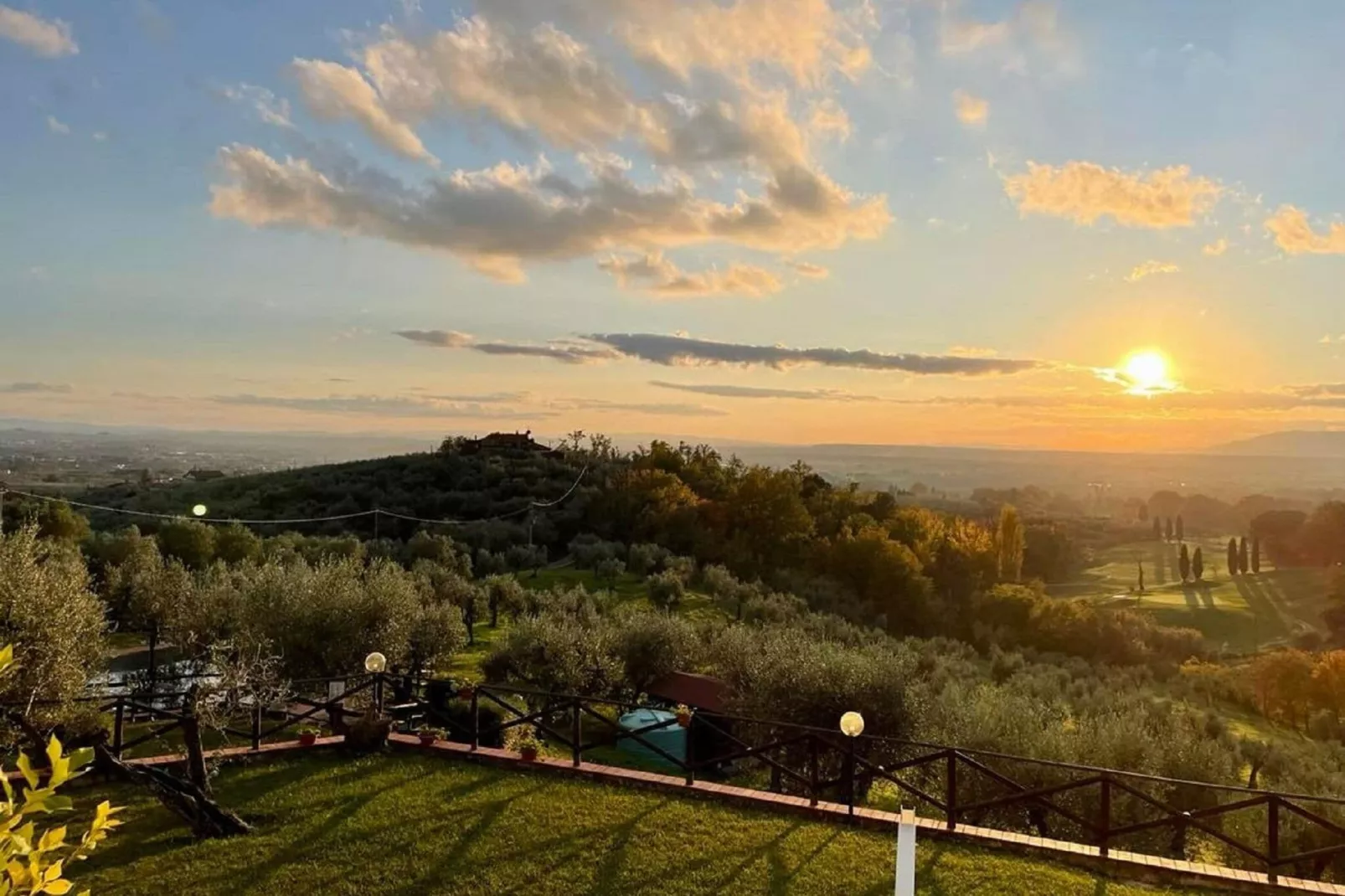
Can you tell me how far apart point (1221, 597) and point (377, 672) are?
68.4 meters

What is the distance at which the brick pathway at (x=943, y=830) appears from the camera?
880cm

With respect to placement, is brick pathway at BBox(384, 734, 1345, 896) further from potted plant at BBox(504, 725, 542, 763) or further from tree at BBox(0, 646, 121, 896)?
tree at BBox(0, 646, 121, 896)

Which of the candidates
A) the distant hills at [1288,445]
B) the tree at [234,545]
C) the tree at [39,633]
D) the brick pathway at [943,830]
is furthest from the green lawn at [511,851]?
the distant hills at [1288,445]

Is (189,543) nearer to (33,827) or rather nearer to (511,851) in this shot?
(511,851)

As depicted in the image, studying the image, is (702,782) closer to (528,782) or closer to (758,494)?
(528,782)

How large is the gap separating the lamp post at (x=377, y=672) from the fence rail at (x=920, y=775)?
87 mm

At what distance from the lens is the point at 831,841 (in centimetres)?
933

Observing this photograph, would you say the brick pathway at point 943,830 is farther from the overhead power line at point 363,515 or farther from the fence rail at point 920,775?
the overhead power line at point 363,515

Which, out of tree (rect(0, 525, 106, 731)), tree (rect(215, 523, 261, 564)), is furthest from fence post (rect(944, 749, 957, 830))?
tree (rect(215, 523, 261, 564))

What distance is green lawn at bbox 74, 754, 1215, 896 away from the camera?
8.16m

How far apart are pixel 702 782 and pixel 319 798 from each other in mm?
4920

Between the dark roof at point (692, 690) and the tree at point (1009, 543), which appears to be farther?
the tree at point (1009, 543)

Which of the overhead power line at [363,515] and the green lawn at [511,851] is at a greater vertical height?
the green lawn at [511,851]

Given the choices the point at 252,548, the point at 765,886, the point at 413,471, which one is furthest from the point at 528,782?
the point at 413,471
